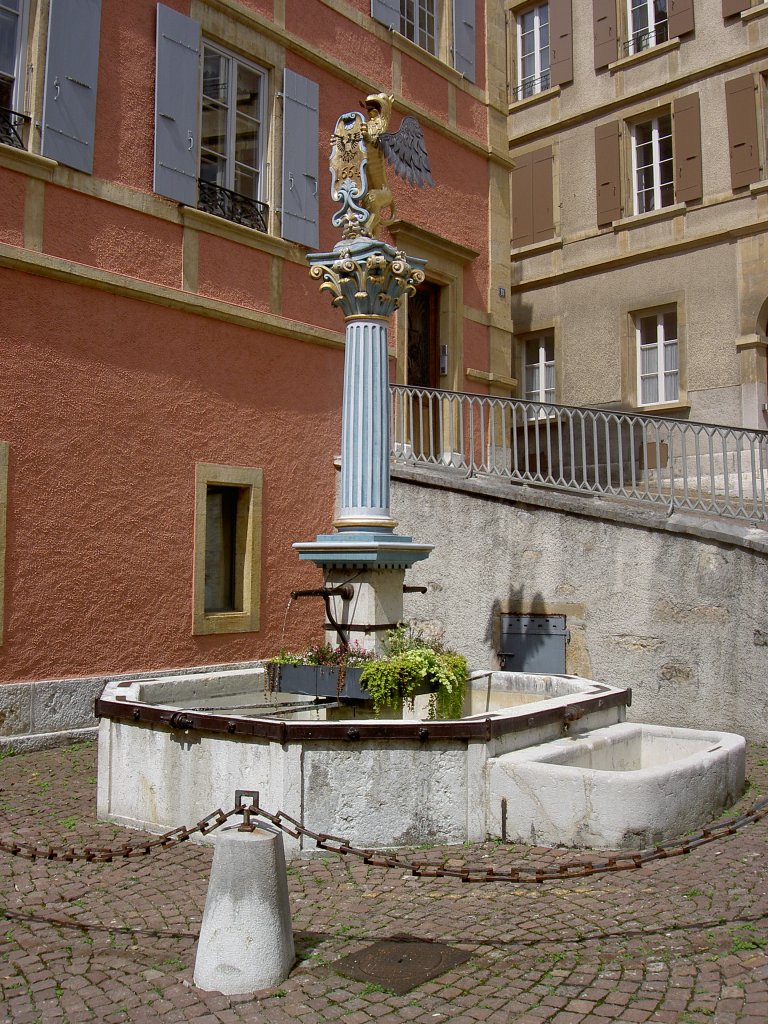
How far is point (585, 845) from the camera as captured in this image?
16.9ft

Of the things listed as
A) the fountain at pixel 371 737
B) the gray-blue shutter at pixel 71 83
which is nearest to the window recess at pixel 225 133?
the gray-blue shutter at pixel 71 83

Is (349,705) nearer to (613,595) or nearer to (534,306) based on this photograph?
(613,595)

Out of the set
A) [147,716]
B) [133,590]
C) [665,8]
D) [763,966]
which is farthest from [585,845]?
[665,8]

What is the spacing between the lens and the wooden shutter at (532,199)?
17484 mm

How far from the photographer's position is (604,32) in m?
16.7

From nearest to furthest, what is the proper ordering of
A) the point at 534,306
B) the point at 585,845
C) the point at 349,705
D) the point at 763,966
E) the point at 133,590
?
the point at 763,966 < the point at 585,845 < the point at 349,705 < the point at 133,590 < the point at 534,306

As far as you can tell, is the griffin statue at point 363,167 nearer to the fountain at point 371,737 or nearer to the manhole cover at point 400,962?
the fountain at point 371,737

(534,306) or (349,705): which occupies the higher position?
(534,306)

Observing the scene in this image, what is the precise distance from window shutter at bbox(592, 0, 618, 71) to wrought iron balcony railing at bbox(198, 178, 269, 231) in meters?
8.57

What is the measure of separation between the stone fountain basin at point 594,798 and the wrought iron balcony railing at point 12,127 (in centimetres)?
698

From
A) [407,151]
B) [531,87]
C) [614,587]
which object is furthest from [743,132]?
[407,151]

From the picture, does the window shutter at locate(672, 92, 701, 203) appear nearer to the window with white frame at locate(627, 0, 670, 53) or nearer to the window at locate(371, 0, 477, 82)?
the window with white frame at locate(627, 0, 670, 53)

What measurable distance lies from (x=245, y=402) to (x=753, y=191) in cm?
859

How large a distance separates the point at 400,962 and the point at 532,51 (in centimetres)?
1784
